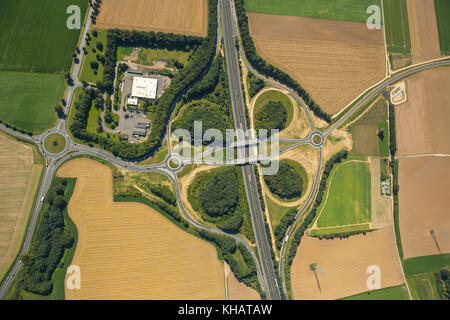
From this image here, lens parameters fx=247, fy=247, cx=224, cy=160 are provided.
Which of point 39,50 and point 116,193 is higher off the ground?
point 39,50

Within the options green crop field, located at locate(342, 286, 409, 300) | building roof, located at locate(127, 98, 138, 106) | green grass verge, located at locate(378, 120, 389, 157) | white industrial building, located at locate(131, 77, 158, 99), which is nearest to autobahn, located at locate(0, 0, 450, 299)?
green grass verge, located at locate(378, 120, 389, 157)

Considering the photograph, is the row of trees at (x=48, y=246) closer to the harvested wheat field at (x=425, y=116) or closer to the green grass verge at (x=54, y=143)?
the green grass verge at (x=54, y=143)

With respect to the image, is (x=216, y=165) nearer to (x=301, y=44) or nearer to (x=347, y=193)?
(x=347, y=193)

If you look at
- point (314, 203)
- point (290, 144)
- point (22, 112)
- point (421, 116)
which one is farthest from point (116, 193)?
point (421, 116)

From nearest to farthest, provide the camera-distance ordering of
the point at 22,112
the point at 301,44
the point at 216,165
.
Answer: the point at 22,112 → the point at 216,165 → the point at 301,44

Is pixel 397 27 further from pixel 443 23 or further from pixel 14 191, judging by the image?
pixel 14 191

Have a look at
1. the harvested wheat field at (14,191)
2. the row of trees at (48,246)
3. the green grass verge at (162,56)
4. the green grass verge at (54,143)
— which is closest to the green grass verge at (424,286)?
the green grass verge at (162,56)
